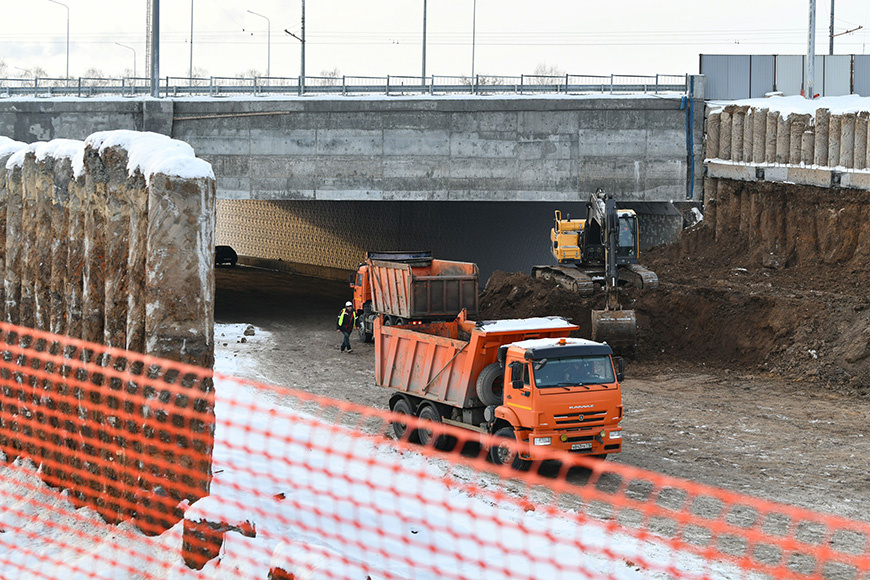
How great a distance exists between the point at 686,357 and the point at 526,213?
15222 mm

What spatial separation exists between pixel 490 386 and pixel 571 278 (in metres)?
12.7

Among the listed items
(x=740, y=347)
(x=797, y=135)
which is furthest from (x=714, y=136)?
(x=740, y=347)

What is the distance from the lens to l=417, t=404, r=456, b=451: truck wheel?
16.7 m

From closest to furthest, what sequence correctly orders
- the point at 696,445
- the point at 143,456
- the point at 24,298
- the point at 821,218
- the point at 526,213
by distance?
1. the point at 143,456
2. the point at 24,298
3. the point at 696,445
4. the point at 821,218
5. the point at 526,213

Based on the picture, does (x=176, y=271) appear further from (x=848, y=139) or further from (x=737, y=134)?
(x=737, y=134)

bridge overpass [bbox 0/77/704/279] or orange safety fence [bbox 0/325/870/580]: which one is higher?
bridge overpass [bbox 0/77/704/279]

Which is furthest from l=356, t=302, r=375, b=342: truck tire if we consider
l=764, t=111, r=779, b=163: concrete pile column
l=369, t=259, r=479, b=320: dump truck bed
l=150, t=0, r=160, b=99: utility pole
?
l=764, t=111, r=779, b=163: concrete pile column

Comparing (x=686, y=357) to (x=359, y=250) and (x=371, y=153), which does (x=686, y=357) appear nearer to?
(x=371, y=153)

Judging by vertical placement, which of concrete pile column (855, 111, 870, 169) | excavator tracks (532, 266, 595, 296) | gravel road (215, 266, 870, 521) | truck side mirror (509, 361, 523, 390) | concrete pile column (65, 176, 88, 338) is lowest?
gravel road (215, 266, 870, 521)

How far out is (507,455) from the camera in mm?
15055

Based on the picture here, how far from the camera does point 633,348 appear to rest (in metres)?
25.3

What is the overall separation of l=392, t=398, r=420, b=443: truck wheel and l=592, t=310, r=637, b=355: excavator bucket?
824 centimetres

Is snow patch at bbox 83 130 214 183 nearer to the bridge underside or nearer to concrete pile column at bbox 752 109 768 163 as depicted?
concrete pile column at bbox 752 109 768 163

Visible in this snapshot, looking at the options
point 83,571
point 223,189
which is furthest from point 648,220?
point 83,571
